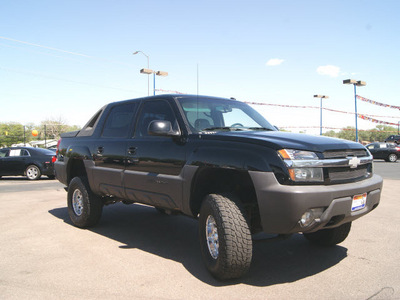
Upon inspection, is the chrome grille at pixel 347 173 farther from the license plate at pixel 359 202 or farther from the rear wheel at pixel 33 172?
the rear wheel at pixel 33 172

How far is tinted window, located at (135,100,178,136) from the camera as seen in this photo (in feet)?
14.4

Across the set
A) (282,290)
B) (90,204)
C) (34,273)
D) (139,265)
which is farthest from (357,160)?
(90,204)

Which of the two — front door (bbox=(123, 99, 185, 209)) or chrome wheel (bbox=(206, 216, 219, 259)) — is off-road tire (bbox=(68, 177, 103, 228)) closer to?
front door (bbox=(123, 99, 185, 209))

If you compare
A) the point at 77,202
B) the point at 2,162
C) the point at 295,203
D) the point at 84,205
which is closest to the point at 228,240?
the point at 295,203

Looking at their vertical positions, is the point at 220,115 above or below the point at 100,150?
above

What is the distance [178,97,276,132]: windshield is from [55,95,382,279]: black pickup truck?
14mm

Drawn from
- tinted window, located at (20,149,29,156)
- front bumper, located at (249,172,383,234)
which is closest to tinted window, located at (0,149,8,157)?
tinted window, located at (20,149,29,156)

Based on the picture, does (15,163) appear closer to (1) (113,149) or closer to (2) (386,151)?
(1) (113,149)

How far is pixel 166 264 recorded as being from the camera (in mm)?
3957

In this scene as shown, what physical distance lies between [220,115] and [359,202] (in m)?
1.88

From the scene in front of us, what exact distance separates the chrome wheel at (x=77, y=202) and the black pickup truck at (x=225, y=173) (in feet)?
0.41

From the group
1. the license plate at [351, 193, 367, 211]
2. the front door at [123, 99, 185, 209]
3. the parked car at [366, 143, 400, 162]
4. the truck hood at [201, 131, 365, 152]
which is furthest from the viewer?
the parked car at [366, 143, 400, 162]

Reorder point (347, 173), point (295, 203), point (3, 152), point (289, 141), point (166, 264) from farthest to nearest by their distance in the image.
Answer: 1. point (3, 152)
2. point (166, 264)
3. point (347, 173)
4. point (289, 141)
5. point (295, 203)

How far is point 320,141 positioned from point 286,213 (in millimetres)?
884
